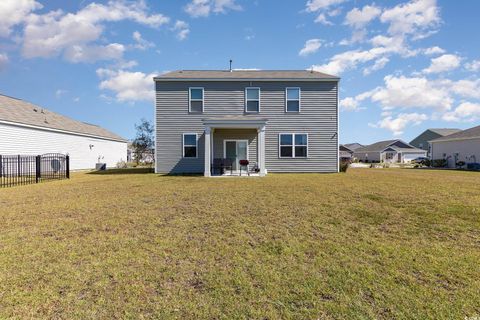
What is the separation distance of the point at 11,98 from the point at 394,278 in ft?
96.7

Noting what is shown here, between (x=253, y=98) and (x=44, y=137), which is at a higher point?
(x=253, y=98)

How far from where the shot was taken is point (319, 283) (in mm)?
3238

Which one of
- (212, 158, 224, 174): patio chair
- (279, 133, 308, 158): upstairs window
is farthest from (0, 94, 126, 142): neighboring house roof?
(279, 133, 308, 158): upstairs window

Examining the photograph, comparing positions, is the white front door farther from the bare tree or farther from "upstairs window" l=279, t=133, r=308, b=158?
the bare tree

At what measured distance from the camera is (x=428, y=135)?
203 feet

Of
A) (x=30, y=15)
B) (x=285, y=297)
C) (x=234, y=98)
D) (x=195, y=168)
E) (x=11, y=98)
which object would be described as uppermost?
(x=30, y=15)

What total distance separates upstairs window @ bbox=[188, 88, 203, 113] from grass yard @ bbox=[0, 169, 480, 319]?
1158 cm

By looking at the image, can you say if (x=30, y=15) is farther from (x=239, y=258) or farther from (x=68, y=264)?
(x=239, y=258)

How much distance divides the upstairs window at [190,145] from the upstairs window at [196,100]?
5.75ft

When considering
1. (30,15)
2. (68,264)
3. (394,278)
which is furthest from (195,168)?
(394,278)

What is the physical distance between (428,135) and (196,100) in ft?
208

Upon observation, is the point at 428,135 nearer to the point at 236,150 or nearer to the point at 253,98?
the point at 253,98

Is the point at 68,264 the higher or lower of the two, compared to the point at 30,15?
lower

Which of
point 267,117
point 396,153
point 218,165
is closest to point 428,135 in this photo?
point 396,153
